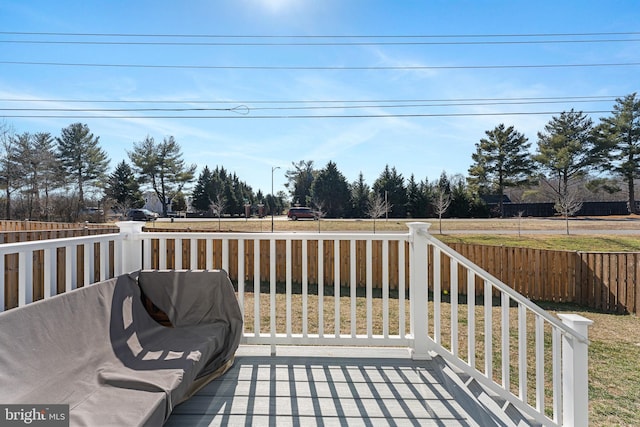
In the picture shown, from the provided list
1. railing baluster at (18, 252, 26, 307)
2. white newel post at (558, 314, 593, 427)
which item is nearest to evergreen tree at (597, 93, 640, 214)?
white newel post at (558, 314, 593, 427)

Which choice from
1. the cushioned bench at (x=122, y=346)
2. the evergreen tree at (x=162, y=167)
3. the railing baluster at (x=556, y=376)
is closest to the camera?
the cushioned bench at (x=122, y=346)

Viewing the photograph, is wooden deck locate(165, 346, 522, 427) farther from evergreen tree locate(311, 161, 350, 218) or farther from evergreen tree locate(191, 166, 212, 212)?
evergreen tree locate(191, 166, 212, 212)

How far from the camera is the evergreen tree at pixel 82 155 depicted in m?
23.8

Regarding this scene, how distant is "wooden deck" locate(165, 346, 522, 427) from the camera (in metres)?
1.69

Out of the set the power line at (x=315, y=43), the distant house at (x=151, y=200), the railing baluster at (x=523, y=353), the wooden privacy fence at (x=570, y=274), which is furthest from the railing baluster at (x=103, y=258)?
the distant house at (x=151, y=200)

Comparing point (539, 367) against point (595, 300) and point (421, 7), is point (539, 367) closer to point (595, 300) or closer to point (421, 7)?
point (595, 300)

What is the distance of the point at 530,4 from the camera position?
7938 mm

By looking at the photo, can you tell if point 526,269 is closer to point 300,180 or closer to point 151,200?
point 300,180

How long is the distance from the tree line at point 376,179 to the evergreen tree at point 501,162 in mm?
70

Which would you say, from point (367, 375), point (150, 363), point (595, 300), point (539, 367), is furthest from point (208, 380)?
point (595, 300)

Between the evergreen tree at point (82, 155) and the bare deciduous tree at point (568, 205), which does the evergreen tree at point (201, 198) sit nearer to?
the evergreen tree at point (82, 155)

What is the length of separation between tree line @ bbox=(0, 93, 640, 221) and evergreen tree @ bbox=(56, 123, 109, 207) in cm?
6

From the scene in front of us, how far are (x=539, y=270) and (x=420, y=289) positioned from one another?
536cm

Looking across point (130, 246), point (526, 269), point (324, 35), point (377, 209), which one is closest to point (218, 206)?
point (377, 209)
